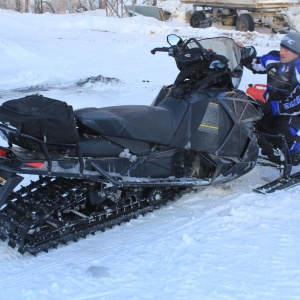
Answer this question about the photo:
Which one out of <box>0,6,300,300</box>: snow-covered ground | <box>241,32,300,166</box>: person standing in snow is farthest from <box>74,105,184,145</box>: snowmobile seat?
<box>241,32,300,166</box>: person standing in snow

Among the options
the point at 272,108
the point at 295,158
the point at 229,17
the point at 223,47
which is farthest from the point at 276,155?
the point at 229,17

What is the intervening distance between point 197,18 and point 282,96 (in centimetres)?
1819

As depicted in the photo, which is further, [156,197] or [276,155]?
[276,155]

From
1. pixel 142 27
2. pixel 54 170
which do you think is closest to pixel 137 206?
pixel 54 170

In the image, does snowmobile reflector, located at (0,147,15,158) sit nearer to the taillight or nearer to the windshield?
the taillight

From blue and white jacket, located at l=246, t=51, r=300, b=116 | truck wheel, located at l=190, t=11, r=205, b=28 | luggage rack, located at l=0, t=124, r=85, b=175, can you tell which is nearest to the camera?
luggage rack, located at l=0, t=124, r=85, b=175

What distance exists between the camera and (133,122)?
343 centimetres

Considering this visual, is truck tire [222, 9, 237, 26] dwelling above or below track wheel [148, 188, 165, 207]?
above

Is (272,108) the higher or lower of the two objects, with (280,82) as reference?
lower

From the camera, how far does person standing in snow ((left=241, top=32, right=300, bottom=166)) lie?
14.9ft

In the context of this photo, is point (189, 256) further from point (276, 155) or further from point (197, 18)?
point (197, 18)

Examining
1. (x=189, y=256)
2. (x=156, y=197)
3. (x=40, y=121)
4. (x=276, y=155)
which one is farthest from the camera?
(x=276, y=155)

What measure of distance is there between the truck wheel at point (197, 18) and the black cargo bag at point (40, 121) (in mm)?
19839

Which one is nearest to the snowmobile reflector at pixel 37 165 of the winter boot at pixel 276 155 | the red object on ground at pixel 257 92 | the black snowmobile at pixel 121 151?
the black snowmobile at pixel 121 151
